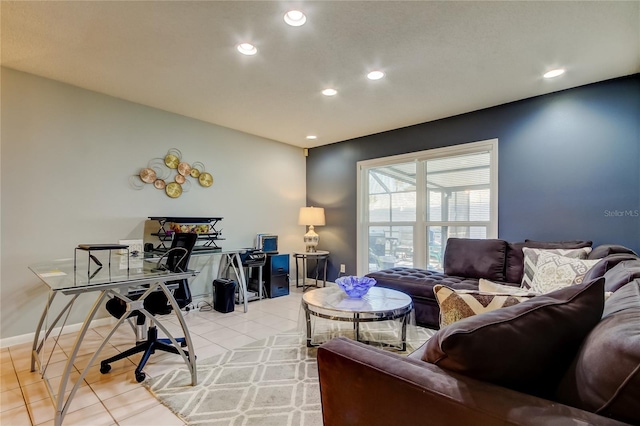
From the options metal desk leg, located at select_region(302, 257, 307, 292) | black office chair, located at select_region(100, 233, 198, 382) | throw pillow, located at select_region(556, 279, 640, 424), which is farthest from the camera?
metal desk leg, located at select_region(302, 257, 307, 292)

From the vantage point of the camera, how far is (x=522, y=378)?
0.81 metres

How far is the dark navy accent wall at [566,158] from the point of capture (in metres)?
2.84

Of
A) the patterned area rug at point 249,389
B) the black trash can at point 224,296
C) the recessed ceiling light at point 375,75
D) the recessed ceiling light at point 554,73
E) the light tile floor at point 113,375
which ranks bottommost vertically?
the light tile floor at point 113,375

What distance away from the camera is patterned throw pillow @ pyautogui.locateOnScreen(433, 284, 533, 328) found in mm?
1251

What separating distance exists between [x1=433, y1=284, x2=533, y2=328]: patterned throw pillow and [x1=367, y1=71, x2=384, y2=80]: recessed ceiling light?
2.15 metres

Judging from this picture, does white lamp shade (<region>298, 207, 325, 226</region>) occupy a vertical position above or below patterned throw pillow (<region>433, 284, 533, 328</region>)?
above

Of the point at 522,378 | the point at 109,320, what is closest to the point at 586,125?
the point at 522,378

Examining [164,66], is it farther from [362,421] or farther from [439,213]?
[439,213]

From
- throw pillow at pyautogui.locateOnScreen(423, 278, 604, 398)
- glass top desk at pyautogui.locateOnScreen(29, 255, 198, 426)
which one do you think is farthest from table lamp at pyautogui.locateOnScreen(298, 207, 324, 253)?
throw pillow at pyautogui.locateOnScreen(423, 278, 604, 398)

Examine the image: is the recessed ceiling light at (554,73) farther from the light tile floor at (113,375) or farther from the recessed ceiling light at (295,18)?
the light tile floor at (113,375)

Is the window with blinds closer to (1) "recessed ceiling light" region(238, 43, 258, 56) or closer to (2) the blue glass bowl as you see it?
(2) the blue glass bowl

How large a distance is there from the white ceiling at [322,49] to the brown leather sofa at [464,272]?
1.61 m

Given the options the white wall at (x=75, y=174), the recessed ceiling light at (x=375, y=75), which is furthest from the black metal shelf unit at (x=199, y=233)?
the recessed ceiling light at (x=375, y=75)

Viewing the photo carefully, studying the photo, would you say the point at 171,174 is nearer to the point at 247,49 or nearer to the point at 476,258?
the point at 247,49
